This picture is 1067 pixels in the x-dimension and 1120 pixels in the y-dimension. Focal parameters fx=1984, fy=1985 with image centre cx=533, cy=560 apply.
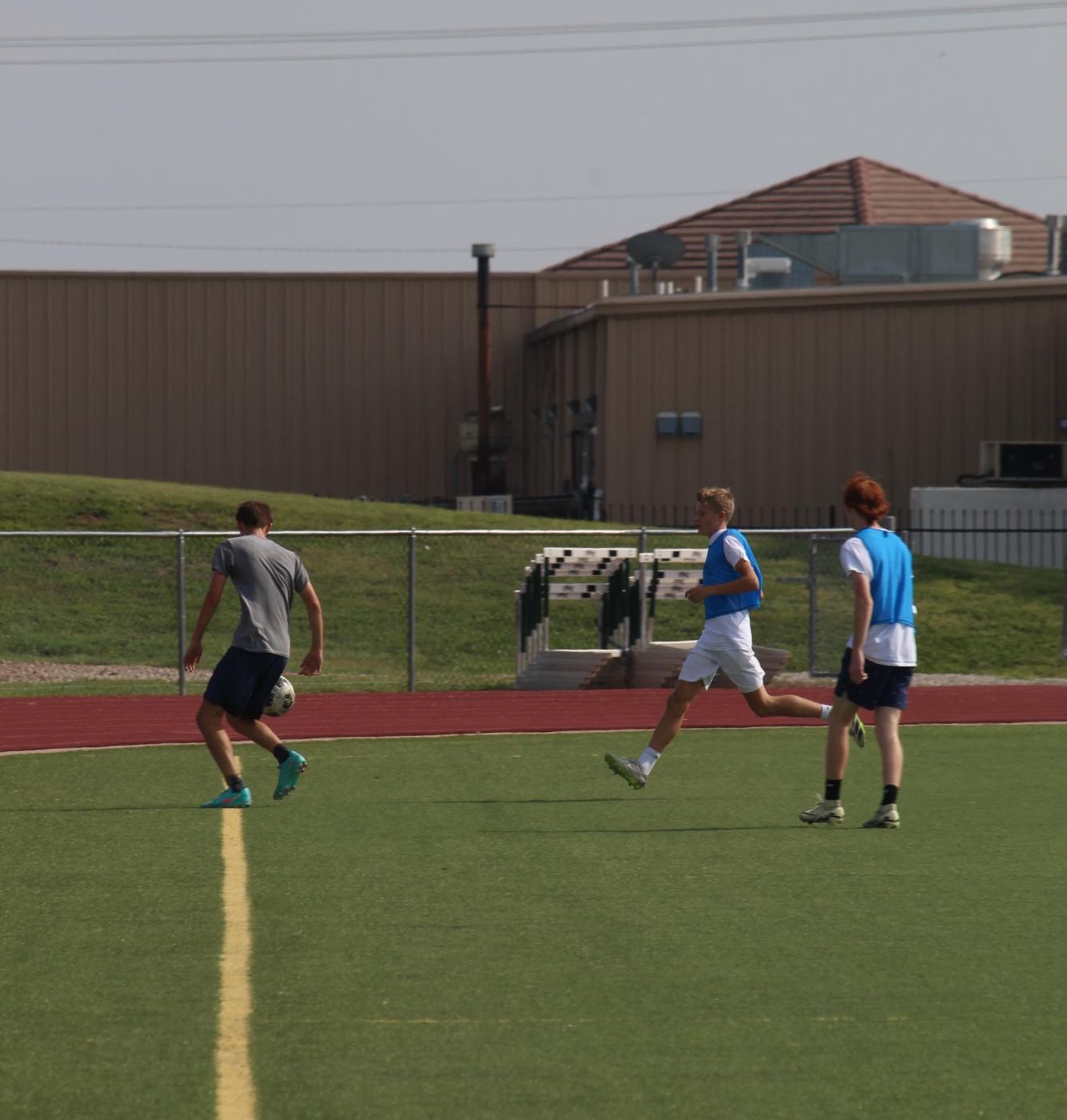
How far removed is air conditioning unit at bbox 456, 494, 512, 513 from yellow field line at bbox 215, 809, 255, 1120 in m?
28.5

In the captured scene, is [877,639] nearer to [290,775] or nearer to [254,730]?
[290,775]

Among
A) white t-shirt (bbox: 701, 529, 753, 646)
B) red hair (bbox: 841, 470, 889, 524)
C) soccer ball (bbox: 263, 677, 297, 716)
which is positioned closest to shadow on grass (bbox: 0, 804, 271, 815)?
soccer ball (bbox: 263, 677, 297, 716)

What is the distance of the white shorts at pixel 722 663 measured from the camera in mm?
11359

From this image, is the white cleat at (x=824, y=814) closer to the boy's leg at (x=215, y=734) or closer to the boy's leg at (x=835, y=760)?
the boy's leg at (x=835, y=760)

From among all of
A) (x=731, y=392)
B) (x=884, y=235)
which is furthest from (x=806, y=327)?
(x=884, y=235)

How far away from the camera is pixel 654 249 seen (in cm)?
4122

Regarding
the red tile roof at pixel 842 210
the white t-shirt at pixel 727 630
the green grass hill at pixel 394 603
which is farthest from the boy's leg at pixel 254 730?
the red tile roof at pixel 842 210

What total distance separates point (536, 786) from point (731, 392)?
2484cm

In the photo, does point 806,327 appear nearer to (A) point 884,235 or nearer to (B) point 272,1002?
(A) point 884,235

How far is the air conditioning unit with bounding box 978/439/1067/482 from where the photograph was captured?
33.4m

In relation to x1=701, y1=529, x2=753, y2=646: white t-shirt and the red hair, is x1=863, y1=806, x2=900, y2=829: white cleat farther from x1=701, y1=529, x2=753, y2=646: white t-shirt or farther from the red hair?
the red hair

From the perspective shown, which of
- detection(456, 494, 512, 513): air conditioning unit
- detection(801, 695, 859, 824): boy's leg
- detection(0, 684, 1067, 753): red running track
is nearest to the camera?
detection(801, 695, 859, 824): boy's leg

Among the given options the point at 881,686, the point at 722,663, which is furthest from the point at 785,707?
the point at 881,686

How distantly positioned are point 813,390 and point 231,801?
26276mm
